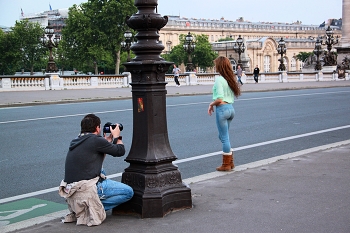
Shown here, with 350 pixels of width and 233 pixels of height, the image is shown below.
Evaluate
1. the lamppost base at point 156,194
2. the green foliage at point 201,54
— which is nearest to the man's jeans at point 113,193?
the lamppost base at point 156,194

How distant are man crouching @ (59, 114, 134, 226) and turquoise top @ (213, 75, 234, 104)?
9.45ft

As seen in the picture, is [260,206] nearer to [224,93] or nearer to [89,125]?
[89,125]

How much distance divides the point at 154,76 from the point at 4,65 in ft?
357

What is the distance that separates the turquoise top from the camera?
9195 millimetres

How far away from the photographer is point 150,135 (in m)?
6.92

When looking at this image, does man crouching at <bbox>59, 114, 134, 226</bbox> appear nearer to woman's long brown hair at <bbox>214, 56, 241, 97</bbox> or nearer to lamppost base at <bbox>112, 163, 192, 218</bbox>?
lamppost base at <bbox>112, 163, 192, 218</bbox>

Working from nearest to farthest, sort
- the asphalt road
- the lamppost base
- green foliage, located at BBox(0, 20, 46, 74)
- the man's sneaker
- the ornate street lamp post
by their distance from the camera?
1. the man's sneaker
2. the lamppost base
3. the ornate street lamp post
4. the asphalt road
5. green foliage, located at BBox(0, 20, 46, 74)

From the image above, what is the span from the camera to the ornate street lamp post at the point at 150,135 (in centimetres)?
680

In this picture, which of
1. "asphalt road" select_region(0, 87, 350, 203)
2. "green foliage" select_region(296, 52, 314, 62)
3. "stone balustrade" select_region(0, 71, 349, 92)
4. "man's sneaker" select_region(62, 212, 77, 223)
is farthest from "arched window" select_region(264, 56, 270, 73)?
"man's sneaker" select_region(62, 212, 77, 223)

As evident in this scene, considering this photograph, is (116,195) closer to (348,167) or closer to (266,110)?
(348,167)

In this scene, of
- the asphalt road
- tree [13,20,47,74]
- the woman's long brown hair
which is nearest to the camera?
the woman's long brown hair

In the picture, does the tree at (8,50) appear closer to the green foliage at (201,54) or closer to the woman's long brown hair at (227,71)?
the green foliage at (201,54)

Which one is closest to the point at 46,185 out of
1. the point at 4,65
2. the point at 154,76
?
the point at 154,76

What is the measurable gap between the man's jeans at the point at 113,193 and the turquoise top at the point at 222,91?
295 centimetres
